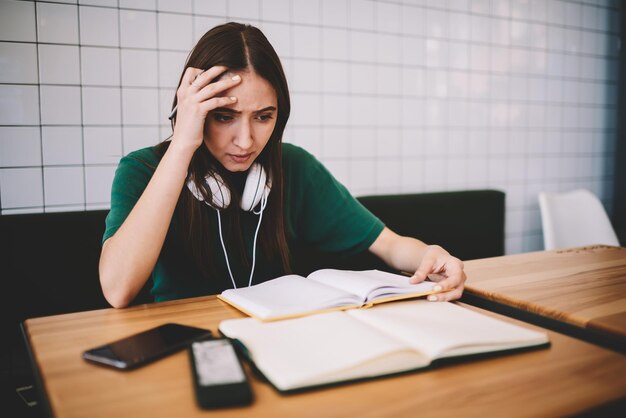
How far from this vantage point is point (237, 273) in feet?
4.35

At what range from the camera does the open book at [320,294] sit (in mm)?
867

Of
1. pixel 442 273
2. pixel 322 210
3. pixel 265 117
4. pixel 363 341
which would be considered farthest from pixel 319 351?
pixel 322 210

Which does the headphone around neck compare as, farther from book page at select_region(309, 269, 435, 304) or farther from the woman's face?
book page at select_region(309, 269, 435, 304)

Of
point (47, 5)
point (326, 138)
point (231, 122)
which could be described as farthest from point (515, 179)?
point (47, 5)

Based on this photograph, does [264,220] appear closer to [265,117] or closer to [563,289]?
[265,117]

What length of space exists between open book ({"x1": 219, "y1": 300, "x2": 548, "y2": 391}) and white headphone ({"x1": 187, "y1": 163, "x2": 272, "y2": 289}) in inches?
17.3

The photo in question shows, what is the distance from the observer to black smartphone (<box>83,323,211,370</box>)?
680 mm

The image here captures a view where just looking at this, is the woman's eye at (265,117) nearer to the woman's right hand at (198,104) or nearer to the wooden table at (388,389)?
the woman's right hand at (198,104)

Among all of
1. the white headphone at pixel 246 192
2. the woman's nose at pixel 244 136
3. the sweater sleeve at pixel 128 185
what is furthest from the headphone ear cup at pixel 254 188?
the sweater sleeve at pixel 128 185

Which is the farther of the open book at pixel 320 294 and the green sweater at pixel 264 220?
the green sweater at pixel 264 220

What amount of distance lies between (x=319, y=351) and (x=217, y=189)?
62 cm

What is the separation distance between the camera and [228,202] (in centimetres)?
123

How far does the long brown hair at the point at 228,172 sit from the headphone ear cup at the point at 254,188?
1.3 inches

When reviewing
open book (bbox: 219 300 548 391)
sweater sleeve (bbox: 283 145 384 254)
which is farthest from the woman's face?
open book (bbox: 219 300 548 391)
